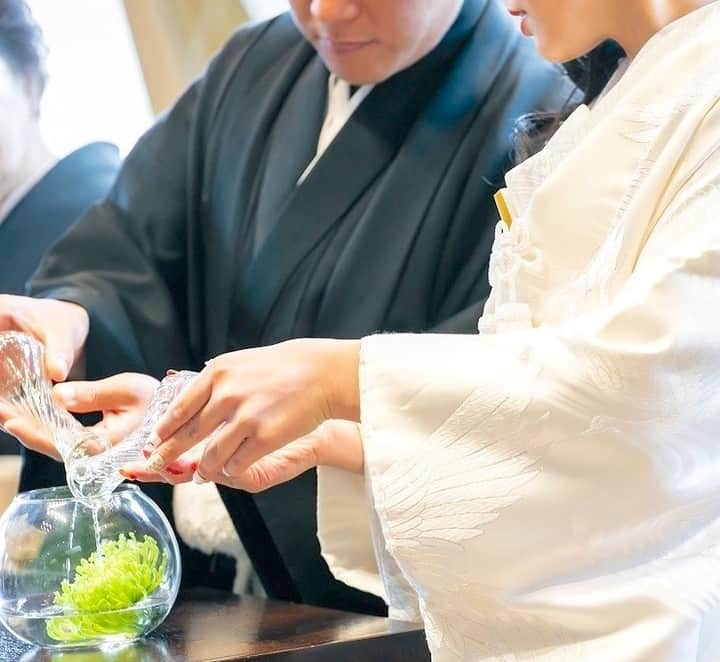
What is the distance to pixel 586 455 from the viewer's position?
3.04 feet

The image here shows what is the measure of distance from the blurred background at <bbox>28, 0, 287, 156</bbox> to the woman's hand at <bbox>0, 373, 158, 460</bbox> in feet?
4.69

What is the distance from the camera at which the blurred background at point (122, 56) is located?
9.00 ft

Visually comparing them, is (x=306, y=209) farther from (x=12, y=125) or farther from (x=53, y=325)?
(x=12, y=125)

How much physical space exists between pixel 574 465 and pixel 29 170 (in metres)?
1.70

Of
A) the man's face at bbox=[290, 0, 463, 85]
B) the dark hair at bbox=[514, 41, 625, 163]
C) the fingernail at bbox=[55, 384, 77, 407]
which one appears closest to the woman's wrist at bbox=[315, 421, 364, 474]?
the fingernail at bbox=[55, 384, 77, 407]

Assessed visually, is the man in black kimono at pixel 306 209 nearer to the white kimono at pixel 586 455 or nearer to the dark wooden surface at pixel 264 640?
the dark wooden surface at pixel 264 640

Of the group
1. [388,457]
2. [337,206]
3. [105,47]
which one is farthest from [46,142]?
[388,457]

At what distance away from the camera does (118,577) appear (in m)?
1.10

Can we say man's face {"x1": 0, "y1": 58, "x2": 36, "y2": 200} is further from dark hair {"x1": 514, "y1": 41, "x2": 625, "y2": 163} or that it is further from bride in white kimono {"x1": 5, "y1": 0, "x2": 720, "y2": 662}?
bride in white kimono {"x1": 5, "y1": 0, "x2": 720, "y2": 662}

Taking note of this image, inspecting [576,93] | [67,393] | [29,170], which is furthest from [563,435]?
[29,170]

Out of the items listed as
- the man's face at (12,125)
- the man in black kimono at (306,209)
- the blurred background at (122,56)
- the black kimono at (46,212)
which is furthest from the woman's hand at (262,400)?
the blurred background at (122,56)

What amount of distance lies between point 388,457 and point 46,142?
1.74 m

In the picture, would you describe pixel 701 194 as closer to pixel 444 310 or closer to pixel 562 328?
pixel 562 328

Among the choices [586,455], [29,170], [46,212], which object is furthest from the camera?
[29,170]
